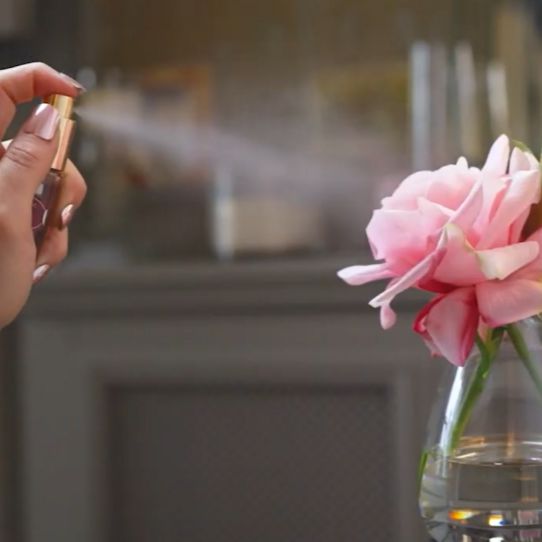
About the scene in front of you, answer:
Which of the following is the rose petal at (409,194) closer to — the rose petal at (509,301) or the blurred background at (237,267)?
the rose petal at (509,301)

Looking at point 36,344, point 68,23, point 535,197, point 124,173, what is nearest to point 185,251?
point 124,173

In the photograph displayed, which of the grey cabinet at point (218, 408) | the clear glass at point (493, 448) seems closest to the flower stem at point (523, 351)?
the clear glass at point (493, 448)

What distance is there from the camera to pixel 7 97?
0.64 m

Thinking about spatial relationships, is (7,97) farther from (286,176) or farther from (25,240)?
(286,176)

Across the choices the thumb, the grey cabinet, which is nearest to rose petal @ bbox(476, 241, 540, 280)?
the thumb

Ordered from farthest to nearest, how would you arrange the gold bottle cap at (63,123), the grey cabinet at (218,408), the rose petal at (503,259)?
the grey cabinet at (218,408) < the gold bottle cap at (63,123) < the rose petal at (503,259)

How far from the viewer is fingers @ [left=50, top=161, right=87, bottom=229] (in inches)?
26.1

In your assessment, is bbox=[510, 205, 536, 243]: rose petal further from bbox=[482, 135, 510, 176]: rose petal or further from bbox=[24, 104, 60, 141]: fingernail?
bbox=[24, 104, 60, 141]: fingernail

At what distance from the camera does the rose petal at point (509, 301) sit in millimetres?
536

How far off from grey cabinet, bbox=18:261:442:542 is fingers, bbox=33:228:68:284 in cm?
77

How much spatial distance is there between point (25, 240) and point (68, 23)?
46.1 inches

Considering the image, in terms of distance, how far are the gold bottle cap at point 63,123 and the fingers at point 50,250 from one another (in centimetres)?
4

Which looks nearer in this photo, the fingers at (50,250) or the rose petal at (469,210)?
the rose petal at (469,210)

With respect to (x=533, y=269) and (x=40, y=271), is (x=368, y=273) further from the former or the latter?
(x=40, y=271)
